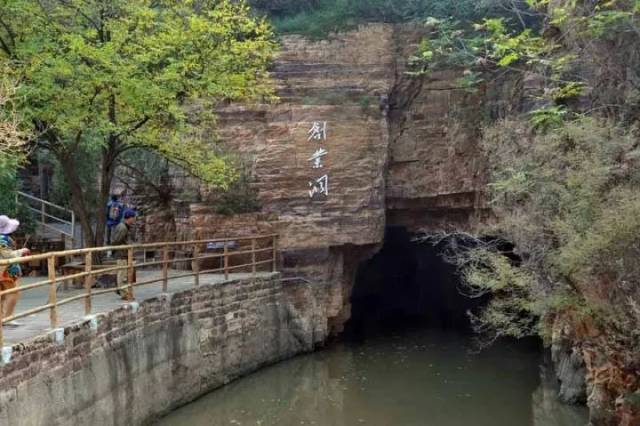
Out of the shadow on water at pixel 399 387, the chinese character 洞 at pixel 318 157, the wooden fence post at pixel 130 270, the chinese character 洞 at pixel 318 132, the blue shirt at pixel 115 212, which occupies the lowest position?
the shadow on water at pixel 399 387

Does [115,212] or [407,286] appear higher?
[115,212]

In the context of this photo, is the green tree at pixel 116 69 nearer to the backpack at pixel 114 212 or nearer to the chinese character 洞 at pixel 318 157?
the backpack at pixel 114 212

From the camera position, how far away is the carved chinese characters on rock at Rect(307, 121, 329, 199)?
44.8ft

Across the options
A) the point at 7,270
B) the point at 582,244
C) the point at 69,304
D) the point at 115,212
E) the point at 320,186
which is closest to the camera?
the point at 7,270

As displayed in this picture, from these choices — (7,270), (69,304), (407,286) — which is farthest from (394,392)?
(407,286)

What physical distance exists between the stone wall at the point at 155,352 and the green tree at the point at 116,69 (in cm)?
244

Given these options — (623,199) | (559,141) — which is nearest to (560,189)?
(559,141)

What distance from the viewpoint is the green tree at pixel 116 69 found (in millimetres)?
9234

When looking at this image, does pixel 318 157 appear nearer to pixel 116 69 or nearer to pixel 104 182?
pixel 104 182

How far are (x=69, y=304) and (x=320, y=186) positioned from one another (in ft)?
20.3

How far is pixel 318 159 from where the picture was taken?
45.0 ft

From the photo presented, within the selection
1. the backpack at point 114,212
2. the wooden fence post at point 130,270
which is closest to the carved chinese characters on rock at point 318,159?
the backpack at point 114,212

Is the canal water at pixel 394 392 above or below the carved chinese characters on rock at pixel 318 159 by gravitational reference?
below

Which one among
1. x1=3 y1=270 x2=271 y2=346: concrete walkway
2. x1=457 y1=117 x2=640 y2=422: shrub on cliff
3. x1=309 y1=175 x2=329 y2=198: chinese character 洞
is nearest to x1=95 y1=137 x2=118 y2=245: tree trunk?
x1=3 y1=270 x2=271 y2=346: concrete walkway
